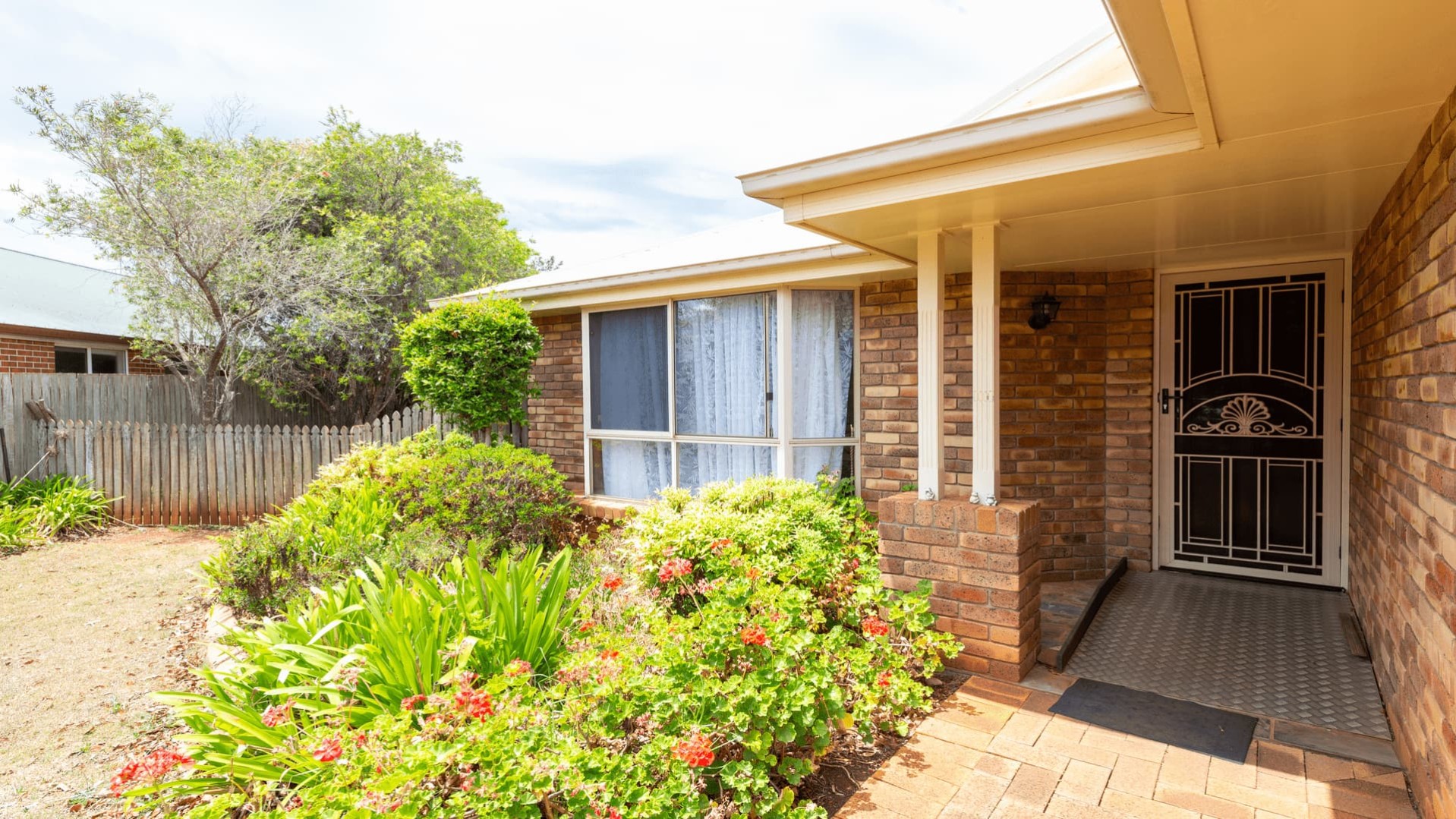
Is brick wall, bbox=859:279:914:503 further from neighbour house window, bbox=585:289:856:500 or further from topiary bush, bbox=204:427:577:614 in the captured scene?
topiary bush, bbox=204:427:577:614

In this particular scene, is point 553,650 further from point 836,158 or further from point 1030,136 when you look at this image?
point 1030,136

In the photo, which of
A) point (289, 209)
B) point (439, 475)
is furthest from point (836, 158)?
point (289, 209)

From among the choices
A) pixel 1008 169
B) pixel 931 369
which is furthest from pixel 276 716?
pixel 1008 169

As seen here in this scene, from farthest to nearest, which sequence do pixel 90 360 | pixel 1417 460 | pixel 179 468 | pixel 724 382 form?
pixel 90 360
pixel 179 468
pixel 724 382
pixel 1417 460

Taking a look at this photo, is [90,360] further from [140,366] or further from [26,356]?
[26,356]

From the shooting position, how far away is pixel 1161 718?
322cm

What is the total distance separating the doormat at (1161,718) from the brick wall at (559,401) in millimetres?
5177

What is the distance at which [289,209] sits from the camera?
1127 centimetres

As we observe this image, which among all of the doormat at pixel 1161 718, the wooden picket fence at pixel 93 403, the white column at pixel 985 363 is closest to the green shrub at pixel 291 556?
the white column at pixel 985 363

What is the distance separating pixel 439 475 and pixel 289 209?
7.57 metres

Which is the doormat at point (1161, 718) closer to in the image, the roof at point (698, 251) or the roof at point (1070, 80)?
the roof at point (1070, 80)

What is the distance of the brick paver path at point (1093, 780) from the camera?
250cm

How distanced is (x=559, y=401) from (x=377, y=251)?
309 inches

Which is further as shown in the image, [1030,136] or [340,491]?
[340,491]
